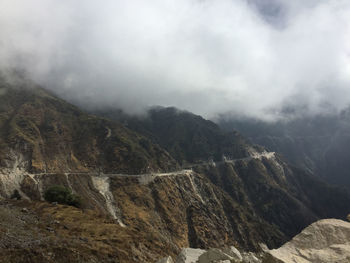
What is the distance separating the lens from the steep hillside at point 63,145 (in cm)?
12681

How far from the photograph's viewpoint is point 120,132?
195125mm

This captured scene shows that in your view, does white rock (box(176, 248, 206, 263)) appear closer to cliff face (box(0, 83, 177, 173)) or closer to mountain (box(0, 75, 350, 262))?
mountain (box(0, 75, 350, 262))

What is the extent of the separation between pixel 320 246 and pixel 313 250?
1.09 metres

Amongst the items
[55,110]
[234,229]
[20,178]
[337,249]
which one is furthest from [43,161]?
[337,249]

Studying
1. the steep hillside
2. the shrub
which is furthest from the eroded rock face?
the steep hillside

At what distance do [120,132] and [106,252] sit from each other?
164 m

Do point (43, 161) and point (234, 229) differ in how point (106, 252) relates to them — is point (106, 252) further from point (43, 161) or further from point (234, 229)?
point (234, 229)

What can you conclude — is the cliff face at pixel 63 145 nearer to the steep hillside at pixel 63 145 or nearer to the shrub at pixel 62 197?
the steep hillside at pixel 63 145

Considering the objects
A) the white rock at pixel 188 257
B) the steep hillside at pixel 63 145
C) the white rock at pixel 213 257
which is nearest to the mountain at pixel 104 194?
the steep hillside at pixel 63 145

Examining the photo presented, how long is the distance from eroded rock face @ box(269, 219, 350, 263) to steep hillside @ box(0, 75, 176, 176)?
419 ft

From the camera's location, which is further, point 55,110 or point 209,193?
point 55,110

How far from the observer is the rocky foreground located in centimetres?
1631

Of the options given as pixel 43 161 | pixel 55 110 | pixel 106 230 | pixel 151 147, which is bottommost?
pixel 106 230

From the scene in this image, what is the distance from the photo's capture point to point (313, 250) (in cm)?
1784
